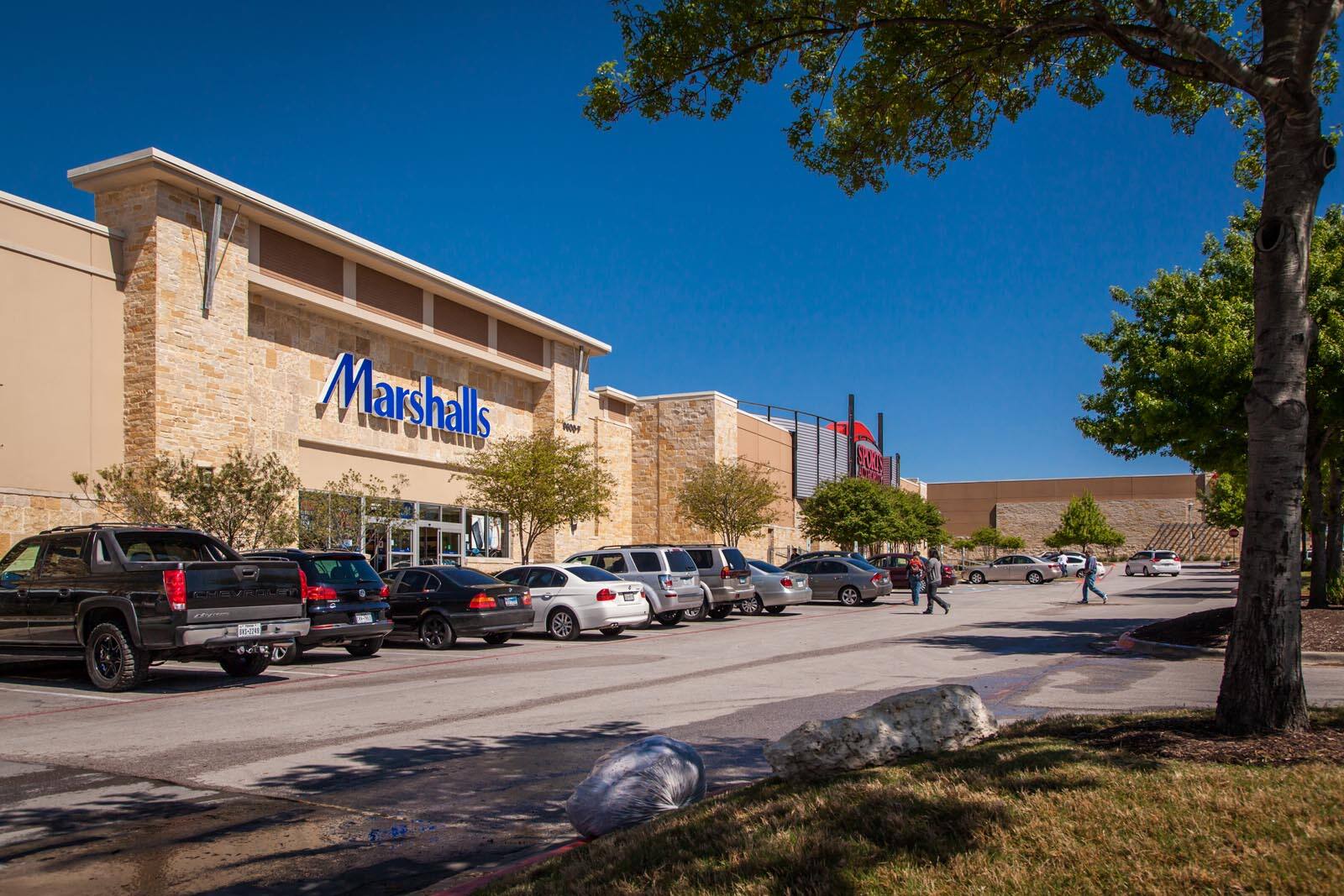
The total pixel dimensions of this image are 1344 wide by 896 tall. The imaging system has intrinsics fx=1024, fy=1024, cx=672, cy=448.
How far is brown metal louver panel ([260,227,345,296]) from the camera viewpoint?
27594 mm

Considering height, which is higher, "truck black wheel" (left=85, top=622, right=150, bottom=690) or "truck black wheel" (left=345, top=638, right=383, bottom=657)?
"truck black wheel" (left=85, top=622, right=150, bottom=690)

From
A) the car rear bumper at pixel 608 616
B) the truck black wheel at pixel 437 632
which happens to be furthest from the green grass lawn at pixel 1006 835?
the car rear bumper at pixel 608 616

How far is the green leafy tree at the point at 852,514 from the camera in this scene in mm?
49469

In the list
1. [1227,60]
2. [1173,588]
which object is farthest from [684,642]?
[1173,588]

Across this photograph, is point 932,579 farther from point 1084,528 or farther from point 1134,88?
point 1084,528

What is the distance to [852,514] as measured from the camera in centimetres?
4975

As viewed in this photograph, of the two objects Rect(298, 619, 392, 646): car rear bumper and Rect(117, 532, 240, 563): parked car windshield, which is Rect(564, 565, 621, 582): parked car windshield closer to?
Rect(298, 619, 392, 646): car rear bumper

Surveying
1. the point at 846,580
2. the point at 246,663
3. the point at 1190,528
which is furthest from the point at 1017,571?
the point at 1190,528

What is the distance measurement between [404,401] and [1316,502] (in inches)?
975

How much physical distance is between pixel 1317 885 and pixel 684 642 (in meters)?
15.9

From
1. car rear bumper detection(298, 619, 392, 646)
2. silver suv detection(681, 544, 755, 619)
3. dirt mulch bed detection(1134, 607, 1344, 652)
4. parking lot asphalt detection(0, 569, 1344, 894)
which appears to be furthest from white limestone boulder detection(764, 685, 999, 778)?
silver suv detection(681, 544, 755, 619)

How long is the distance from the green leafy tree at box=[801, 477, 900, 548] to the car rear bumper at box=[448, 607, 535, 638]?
109ft

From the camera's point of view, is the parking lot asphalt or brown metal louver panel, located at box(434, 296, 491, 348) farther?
brown metal louver panel, located at box(434, 296, 491, 348)

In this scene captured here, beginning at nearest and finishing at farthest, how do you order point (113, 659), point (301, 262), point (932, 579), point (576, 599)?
1. point (113, 659)
2. point (576, 599)
3. point (932, 579)
4. point (301, 262)
